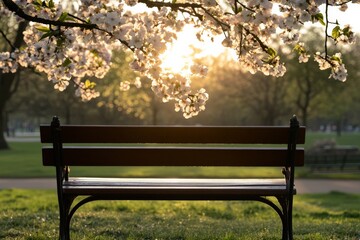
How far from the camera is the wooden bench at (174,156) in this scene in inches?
188

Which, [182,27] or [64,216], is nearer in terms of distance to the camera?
[64,216]

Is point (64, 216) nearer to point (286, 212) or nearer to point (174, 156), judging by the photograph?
point (174, 156)

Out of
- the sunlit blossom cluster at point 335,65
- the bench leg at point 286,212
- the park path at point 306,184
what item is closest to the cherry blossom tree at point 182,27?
the sunlit blossom cluster at point 335,65

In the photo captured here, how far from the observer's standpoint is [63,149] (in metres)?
4.96

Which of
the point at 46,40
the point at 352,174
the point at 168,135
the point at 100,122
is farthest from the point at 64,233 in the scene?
the point at 100,122

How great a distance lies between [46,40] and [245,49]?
7.18 ft

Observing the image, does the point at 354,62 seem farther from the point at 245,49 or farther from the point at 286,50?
the point at 245,49

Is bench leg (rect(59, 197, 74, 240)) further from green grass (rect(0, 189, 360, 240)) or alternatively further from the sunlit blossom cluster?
the sunlit blossom cluster

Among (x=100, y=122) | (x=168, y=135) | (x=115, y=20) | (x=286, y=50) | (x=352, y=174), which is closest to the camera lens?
(x=168, y=135)

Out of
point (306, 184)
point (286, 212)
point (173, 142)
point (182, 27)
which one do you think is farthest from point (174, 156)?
point (306, 184)

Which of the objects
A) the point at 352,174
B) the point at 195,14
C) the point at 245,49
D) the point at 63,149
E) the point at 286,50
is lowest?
the point at 352,174

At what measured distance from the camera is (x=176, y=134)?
4.79 metres

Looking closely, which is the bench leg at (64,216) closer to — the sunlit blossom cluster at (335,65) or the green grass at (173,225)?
the green grass at (173,225)

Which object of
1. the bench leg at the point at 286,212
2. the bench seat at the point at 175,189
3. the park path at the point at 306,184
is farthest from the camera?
the park path at the point at 306,184
